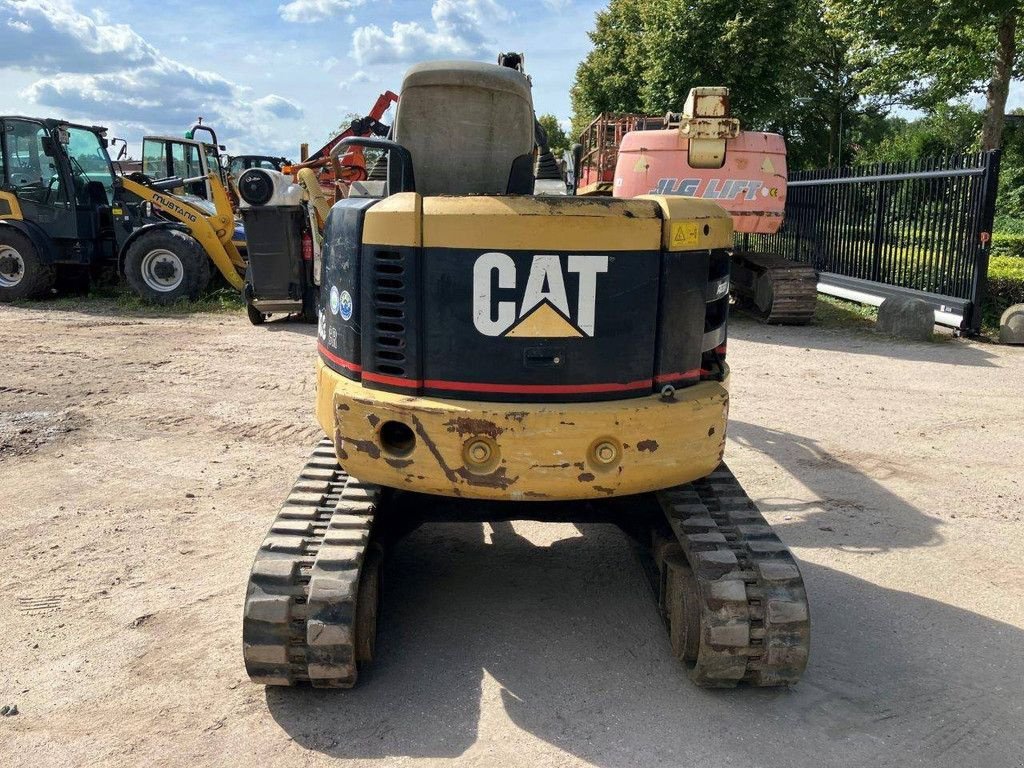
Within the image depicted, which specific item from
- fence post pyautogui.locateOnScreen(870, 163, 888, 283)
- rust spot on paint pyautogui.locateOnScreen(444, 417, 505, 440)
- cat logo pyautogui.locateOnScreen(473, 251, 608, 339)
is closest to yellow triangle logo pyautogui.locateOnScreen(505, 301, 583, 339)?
cat logo pyautogui.locateOnScreen(473, 251, 608, 339)

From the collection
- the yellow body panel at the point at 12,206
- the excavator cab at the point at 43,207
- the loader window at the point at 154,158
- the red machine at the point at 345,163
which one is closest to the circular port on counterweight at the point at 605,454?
the red machine at the point at 345,163

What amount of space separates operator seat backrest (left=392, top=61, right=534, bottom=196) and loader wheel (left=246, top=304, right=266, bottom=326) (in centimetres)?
849

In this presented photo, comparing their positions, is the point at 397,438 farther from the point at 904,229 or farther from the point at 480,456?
the point at 904,229

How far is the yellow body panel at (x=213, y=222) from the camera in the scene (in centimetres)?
1402

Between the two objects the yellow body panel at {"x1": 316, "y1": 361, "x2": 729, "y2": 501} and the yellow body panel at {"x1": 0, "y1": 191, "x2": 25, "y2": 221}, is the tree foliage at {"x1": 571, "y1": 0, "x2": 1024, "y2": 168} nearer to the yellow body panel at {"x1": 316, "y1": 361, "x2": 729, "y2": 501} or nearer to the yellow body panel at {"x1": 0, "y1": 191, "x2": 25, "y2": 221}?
the yellow body panel at {"x1": 0, "y1": 191, "x2": 25, "y2": 221}

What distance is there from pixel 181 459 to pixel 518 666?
3.61 meters

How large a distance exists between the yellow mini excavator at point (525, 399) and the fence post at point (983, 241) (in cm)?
934

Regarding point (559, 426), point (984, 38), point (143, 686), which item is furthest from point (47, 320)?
point (984, 38)

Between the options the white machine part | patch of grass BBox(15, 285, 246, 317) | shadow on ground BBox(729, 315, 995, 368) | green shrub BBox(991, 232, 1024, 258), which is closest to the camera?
the white machine part

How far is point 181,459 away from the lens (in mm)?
6262

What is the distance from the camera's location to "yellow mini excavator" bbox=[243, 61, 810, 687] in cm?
318

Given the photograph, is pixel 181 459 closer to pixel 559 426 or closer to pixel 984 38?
pixel 559 426

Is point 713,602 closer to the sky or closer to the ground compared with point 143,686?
closer to the sky

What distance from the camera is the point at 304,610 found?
3170 mm
